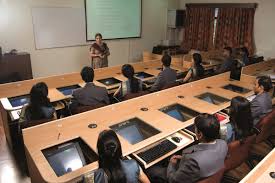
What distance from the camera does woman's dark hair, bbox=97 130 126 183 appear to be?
144 centimetres

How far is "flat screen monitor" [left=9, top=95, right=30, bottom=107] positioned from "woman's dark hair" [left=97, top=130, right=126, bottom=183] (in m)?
2.06

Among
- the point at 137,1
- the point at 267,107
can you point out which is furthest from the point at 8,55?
the point at 267,107

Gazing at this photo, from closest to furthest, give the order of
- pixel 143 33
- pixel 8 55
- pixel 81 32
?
pixel 8 55
pixel 81 32
pixel 143 33

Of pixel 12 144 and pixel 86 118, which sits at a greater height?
pixel 86 118

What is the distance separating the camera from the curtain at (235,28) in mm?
5984

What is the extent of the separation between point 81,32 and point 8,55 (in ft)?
6.06

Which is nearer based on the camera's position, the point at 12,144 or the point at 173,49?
the point at 12,144

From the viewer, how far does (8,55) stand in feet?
15.6

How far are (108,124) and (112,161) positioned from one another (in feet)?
2.95

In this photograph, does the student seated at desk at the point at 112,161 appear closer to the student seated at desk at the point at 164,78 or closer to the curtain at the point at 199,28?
the student seated at desk at the point at 164,78

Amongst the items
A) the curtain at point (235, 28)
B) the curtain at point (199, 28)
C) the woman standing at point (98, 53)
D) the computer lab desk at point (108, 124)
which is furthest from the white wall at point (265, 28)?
the woman standing at point (98, 53)

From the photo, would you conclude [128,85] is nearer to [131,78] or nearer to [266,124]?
[131,78]

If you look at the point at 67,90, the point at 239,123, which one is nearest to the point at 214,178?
the point at 239,123

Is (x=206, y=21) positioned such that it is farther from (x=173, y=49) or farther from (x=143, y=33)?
(x=143, y=33)
